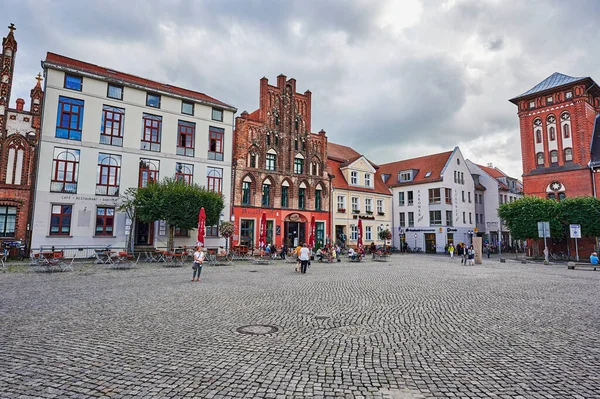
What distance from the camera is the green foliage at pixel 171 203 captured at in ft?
81.4

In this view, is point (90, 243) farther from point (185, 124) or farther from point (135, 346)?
point (135, 346)

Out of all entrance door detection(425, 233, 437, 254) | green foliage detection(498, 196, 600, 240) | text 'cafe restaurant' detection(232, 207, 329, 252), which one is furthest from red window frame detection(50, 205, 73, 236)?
green foliage detection(498, 196, 600, 240)

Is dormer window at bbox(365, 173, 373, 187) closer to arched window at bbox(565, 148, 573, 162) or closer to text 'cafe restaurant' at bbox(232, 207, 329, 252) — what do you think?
text 'cafe restaurant' at bbox(232, 207, 329, 252)

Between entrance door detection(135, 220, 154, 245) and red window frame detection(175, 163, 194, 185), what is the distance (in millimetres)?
4946

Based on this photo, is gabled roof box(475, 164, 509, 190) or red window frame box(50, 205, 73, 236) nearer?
red window frame box(50, 205, 73, 236)

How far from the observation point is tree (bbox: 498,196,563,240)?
33750 millimetres

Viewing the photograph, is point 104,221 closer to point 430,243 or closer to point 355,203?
point 355,203

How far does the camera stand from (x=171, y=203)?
24984mm

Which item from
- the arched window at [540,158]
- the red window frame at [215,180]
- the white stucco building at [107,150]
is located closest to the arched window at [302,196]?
the white stucco building at [107,150]

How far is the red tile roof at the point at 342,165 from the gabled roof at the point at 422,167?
2.93m

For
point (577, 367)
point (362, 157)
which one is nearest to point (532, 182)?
point (362, 157)

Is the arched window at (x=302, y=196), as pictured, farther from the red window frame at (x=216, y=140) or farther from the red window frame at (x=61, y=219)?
the red window frame at (x=61, y=219)

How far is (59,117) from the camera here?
2606cm

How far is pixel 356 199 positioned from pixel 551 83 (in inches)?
1078
